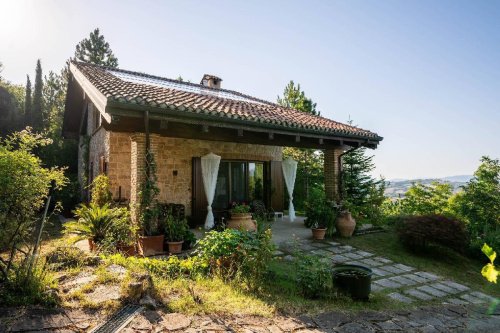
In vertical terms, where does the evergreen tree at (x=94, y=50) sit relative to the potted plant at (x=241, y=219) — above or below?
above

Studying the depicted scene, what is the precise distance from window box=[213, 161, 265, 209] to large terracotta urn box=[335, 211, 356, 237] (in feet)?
11.2

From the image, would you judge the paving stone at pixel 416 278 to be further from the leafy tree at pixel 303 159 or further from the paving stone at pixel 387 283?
the leafy tree at pixel 303 159

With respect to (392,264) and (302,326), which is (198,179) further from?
(302,326)

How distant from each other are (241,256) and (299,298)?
1029 millimetres

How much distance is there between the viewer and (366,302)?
15.2 ft

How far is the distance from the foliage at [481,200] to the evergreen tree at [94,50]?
85.5 ft

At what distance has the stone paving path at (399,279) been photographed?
536 cm

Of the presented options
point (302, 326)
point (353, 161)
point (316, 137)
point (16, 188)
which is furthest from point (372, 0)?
point (353, 161)

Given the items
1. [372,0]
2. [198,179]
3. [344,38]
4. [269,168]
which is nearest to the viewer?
[372,0]

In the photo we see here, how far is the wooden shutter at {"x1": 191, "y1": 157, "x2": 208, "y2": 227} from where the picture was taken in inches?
378

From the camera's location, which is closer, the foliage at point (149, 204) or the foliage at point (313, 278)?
the foliage at point (313, 278)

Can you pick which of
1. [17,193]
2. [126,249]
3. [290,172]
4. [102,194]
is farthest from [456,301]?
[102,194]

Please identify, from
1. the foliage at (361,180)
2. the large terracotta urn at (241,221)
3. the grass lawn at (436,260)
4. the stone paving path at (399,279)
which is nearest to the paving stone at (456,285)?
the stone paving path at (399,279)

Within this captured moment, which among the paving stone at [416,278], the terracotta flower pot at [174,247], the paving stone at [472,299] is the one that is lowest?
the paving stone at [472,299]
